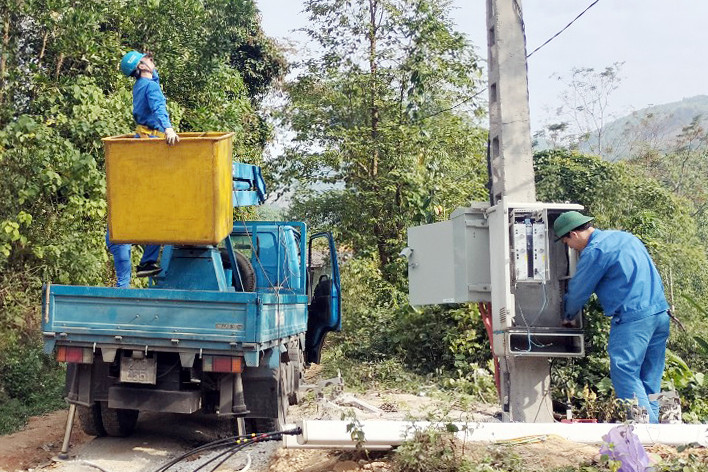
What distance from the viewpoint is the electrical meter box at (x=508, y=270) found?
20.9 feet

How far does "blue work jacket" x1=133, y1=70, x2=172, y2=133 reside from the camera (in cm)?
680

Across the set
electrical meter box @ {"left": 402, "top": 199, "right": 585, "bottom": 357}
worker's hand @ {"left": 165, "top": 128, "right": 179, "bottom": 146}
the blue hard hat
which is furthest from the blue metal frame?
electrical meter box @ {"left": 402, "top": 199, "right": 585, "bottom": 357}

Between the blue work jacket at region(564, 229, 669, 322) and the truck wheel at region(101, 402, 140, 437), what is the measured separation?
4314 millimetres

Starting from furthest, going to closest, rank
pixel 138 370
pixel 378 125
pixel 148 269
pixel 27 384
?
pixel 378 125 → pixel 27 384 → pixel 148 269 → pixel 138 370

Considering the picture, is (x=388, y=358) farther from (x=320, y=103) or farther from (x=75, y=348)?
(x=320, y=103)

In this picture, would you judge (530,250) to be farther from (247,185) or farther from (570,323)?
(247,185)

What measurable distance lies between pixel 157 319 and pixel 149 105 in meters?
1.98

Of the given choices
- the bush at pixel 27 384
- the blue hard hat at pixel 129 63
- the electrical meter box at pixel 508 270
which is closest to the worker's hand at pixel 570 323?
the electrical meter box at pixel 508 270

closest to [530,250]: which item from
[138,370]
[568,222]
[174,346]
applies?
[568,222]

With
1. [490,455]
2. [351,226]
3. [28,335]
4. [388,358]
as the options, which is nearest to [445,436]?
[490,455]

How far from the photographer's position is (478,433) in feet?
15.5

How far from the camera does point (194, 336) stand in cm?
628

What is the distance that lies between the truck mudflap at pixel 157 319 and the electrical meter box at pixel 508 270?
1580 millimetres

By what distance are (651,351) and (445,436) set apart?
2.68 m
